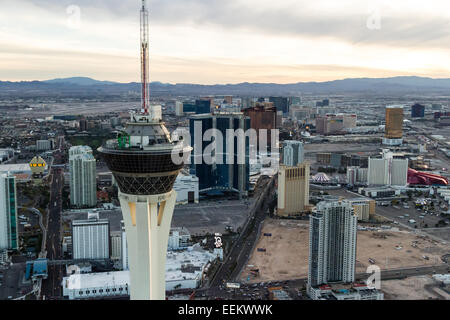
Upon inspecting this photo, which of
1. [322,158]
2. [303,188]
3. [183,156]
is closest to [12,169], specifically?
[303,188]

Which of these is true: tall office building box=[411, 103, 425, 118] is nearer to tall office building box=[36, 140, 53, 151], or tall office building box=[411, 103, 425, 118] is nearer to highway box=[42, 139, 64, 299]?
tall office building box=[36, 140, 53, 151]

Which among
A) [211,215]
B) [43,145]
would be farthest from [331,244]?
[43,145]

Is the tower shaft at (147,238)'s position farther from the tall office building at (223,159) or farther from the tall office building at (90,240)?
the tall office building at (223,159)

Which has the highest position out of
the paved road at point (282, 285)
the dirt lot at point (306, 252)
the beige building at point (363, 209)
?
the beige building at point (363, 209)

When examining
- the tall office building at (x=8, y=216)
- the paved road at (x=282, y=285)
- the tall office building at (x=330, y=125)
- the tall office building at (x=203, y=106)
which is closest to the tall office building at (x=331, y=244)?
the paved road at (x=282, y=285)

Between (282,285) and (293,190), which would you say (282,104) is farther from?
(282,285)

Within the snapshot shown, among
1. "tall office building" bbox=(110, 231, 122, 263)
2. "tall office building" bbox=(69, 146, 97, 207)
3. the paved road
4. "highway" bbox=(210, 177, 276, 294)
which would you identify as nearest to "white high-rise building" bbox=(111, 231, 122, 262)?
"tall office building" bbox=(110, 231, 122, 263)
